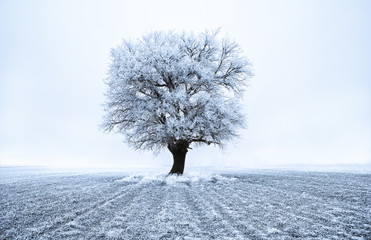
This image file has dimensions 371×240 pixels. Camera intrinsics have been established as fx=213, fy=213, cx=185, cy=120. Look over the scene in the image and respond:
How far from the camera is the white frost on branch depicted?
50.3 feet

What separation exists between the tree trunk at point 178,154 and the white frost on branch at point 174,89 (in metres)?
0.71

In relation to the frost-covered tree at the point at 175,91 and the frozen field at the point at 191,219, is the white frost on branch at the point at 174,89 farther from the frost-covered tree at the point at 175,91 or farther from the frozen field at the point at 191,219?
the frozen field at the point at 191,219

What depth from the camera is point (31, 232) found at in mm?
4348

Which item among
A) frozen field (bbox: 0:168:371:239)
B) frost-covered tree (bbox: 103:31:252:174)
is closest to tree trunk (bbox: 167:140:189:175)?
frost-covered tree (bbox: 103:31:252:174)

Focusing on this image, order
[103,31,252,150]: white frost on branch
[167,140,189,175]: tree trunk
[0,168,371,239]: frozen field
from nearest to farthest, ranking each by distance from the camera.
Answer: [0,168,371,239]: frozen field → [103,31,252,150]: white frost on branch → [167,140,189,175]: tree trunk

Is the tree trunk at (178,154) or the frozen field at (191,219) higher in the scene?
the tree trunk at (178,154)

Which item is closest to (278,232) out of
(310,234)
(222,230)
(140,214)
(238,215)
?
(310,234)

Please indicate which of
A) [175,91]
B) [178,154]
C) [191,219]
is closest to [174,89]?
[175,91]

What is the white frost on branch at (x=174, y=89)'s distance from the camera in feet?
50.3

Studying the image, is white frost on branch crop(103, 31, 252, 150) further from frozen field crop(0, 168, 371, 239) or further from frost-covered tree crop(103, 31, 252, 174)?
frozen field crop(0, 168, 371, 239)

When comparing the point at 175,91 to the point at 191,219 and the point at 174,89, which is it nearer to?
the point at 174,89

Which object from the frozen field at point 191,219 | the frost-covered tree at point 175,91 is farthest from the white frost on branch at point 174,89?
the frozen field at point 191,219

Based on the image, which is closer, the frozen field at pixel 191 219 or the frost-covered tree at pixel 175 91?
the frozen field at pixel 191 219

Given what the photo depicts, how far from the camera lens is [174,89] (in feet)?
56.2
